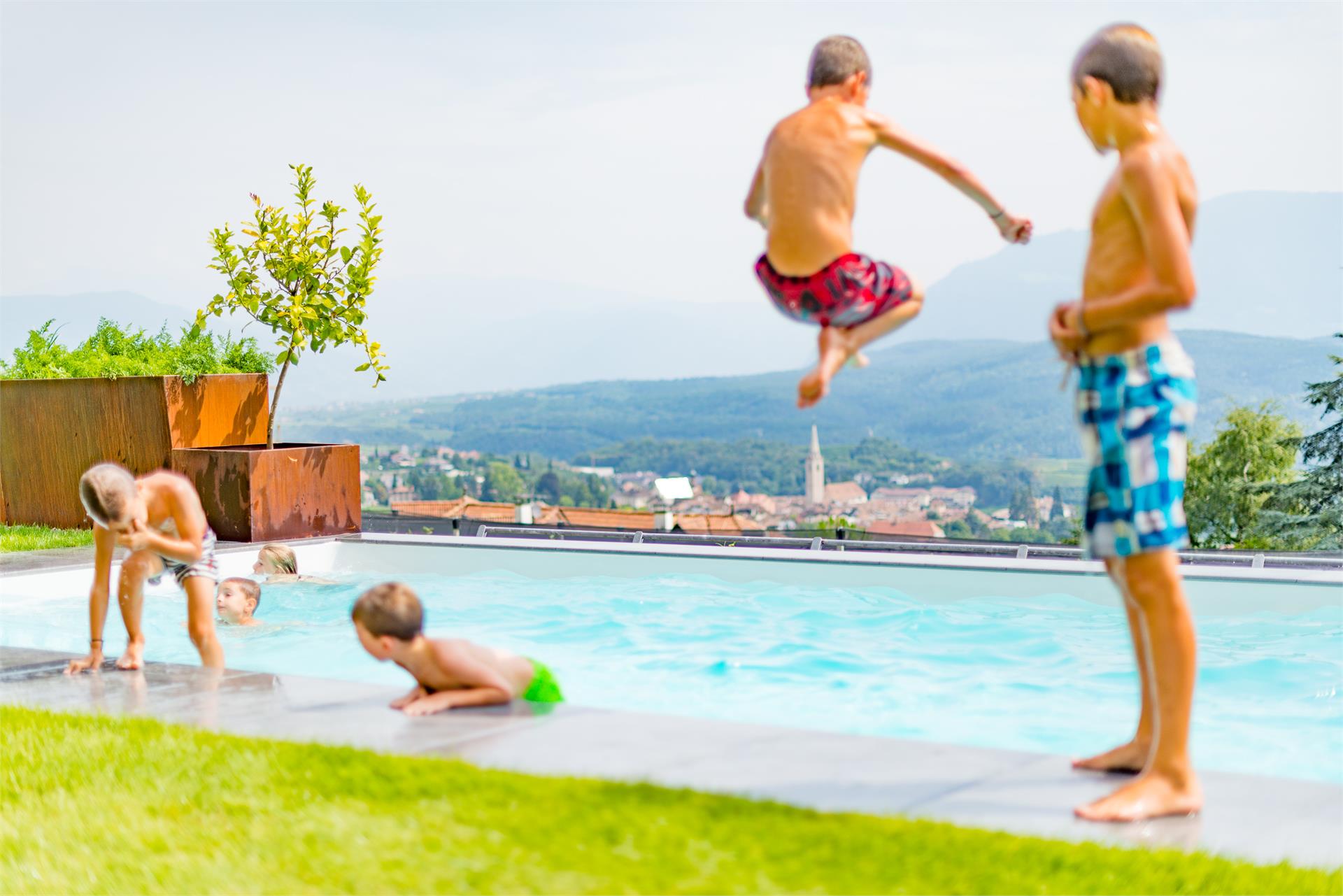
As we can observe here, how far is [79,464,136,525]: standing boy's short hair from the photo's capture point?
5.33 m

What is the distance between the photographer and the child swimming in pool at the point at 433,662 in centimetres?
464

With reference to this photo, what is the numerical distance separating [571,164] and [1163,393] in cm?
10503

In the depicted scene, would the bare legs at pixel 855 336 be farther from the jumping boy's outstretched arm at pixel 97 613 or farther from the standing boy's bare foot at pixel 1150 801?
the jumping boy's outstretched arm at pixel 97 613

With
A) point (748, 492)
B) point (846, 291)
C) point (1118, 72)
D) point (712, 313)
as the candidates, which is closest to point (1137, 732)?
point (846, 291)

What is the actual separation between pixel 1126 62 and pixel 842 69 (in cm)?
85

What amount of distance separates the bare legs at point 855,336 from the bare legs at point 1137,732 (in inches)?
36.2

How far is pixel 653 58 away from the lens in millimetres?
47000

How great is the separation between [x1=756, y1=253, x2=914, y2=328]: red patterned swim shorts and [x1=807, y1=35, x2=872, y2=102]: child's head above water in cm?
57

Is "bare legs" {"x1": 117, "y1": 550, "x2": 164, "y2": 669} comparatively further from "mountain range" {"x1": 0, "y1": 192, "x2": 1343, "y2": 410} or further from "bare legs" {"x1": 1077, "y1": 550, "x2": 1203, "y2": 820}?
"mountain range" {"x1": 0, "y1": 192, "x2": 1343, "y2": 410}

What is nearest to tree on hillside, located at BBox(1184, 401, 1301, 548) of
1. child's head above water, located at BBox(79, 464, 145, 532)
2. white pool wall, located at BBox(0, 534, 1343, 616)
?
white pool wall, located at BBox(0, 534, 1343, 616)

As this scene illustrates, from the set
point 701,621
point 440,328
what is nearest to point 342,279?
point 701,621

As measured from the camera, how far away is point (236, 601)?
349 inches

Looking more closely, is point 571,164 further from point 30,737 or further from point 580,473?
point 30,737

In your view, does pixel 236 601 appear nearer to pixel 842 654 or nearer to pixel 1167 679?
pixel 842 654
